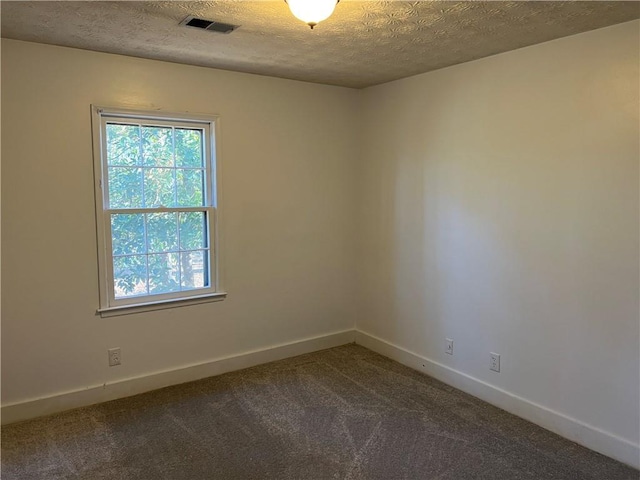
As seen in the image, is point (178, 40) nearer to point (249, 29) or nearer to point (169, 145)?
point (249, 29)

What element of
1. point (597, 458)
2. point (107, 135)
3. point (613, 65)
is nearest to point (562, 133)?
point (613, 65)

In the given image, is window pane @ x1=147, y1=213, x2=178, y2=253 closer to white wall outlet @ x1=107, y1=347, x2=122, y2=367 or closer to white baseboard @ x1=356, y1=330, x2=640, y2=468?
white wall outlet @ x1=107, y1=347, x2=122, y2=367

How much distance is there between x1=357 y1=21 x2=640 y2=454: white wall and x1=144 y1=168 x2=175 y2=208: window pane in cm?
173

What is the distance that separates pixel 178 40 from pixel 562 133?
231cm

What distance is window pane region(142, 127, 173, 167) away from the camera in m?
3.39

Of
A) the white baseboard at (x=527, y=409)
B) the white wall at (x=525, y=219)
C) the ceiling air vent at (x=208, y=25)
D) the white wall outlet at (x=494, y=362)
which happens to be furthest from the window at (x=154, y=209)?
the white wall outlet at (x=494, y=362)

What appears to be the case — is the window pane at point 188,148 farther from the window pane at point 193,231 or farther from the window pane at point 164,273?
the window pane at point 164,273

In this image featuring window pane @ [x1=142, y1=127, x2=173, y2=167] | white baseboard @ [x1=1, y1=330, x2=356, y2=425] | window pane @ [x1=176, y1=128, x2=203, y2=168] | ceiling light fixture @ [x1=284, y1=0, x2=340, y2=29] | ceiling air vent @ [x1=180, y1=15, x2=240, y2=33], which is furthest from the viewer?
window pane @ [x1=176, y1=128, x2=203, y2=168]

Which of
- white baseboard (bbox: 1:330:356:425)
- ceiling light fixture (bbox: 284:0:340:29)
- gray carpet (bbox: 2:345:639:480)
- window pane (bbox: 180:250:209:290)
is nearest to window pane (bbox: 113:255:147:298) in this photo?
window pane (bbox: 180:250:209:290)

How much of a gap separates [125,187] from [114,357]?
3.88 ft

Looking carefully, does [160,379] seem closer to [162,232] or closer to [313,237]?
[162,232]

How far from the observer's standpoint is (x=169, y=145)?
11.4 ft

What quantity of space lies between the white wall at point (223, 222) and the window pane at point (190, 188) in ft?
0.63

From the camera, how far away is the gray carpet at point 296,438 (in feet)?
8.27
